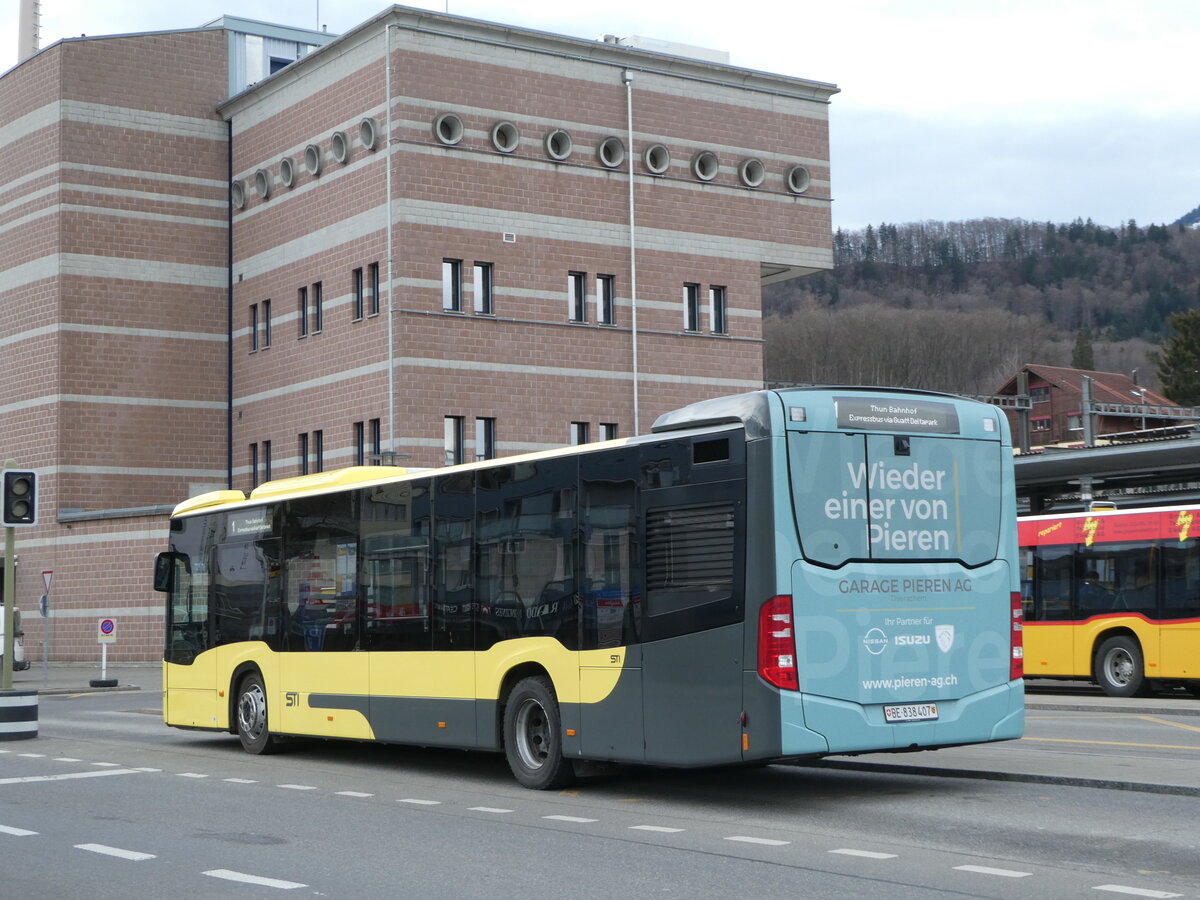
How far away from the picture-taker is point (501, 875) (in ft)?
29.7

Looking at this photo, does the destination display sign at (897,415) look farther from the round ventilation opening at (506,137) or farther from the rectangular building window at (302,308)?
the rectangular building window at (302,308)

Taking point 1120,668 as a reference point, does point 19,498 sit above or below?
above

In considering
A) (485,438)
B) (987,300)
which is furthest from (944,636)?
(987,300)

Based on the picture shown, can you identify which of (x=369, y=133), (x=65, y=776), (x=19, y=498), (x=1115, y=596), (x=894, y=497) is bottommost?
(x=65, y=776)

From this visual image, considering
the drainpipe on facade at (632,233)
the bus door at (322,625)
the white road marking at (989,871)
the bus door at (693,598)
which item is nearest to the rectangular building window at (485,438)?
the drainpipe on facade at (632,233)

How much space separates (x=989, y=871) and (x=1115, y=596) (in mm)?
17022

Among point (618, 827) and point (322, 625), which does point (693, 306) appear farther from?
point (618, 827)

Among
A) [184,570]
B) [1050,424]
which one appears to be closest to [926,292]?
[1050,424]

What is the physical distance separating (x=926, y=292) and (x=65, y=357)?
102 meters

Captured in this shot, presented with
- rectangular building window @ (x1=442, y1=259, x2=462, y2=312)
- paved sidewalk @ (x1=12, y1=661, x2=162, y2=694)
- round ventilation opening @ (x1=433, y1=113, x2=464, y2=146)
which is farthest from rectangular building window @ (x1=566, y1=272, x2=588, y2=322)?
paved sidewalk @ (x1=12, y1=661, x2=162, y2=694)

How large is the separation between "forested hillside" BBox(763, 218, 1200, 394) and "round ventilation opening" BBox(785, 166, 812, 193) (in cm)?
5686

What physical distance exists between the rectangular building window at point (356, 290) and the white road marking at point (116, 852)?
102 ft

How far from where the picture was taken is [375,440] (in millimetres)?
39875

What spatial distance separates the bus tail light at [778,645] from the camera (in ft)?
36.8
